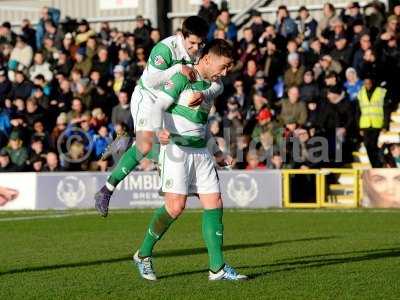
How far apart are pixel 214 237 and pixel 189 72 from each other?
144cm

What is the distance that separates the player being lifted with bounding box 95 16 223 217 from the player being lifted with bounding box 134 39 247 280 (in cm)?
11

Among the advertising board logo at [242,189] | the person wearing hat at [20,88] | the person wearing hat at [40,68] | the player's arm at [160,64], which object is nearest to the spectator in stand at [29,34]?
the person wearing hat at [40,68]

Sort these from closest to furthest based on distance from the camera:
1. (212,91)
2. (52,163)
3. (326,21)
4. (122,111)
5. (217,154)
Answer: (212,91) → (217,154) → (52,163) → (122,111) → (326,21)

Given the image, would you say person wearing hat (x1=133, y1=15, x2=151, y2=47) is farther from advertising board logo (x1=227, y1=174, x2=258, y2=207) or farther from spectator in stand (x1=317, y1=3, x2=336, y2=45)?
advertising board logo (x1=227, y1=174, x2=258, y2=207)

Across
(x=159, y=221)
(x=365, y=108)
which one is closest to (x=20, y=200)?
(x=365, y=108)

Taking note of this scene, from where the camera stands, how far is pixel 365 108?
20.6 meters

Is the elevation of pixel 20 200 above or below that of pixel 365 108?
below

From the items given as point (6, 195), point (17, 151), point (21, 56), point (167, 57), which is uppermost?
point (21, 56)

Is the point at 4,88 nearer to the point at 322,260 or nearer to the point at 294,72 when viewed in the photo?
the point at 294,72

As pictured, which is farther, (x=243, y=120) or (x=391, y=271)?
(x=243, y=120)

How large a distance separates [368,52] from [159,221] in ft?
41.1

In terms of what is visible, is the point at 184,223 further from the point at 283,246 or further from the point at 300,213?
the point at 283,246

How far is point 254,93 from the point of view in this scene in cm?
2180

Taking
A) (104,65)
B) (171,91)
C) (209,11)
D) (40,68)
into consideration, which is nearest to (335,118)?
(209,11)
